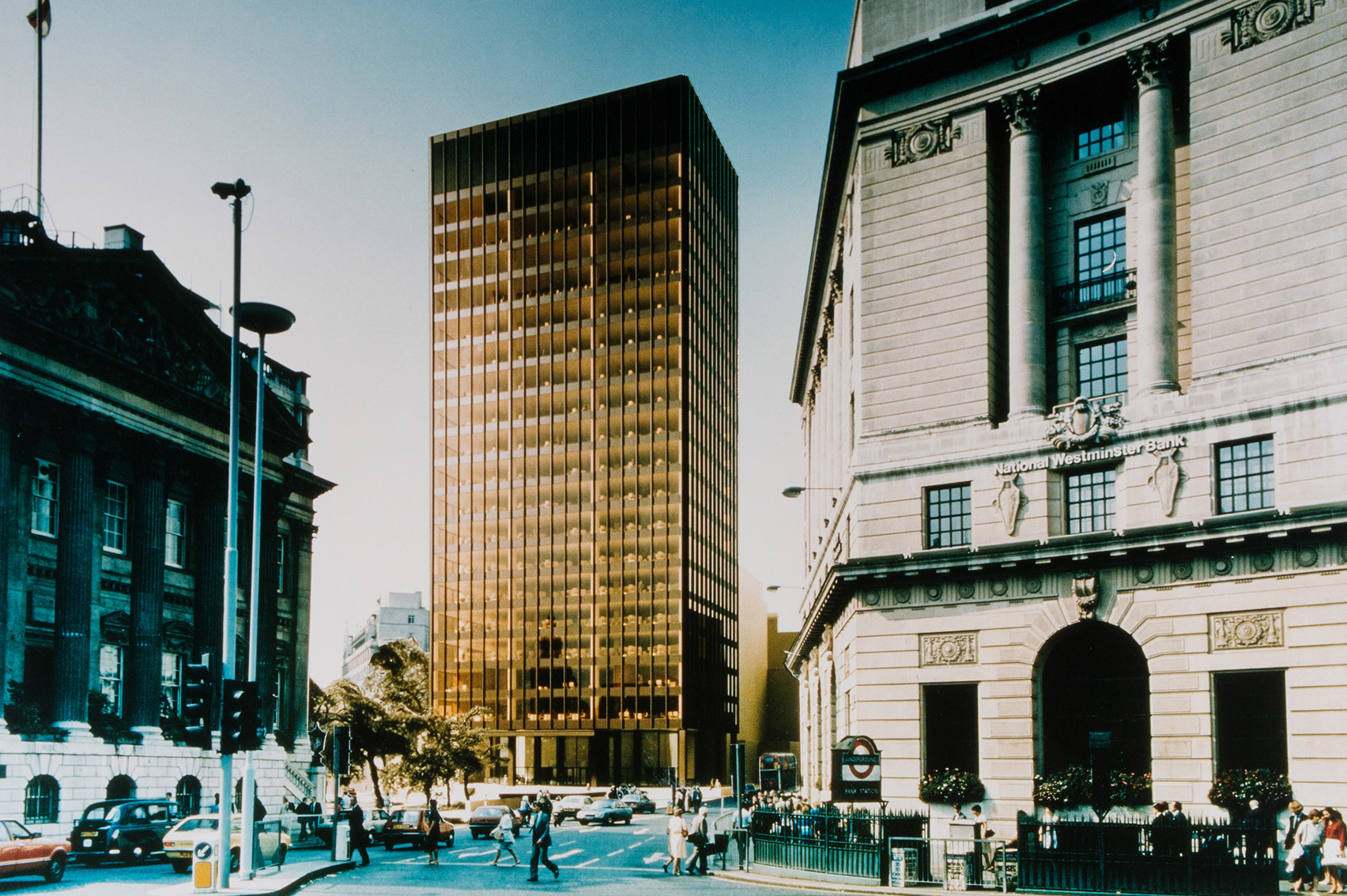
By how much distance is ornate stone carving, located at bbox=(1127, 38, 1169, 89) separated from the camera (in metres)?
34.1

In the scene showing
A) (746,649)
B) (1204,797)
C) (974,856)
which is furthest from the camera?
(746,649)

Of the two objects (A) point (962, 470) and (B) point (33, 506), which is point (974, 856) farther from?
(B) point (33, 506)

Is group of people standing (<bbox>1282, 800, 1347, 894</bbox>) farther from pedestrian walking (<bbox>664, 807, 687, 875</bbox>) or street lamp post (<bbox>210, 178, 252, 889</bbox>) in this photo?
street lamp post (<bbox>210, 178, 252, 889</bbox>)

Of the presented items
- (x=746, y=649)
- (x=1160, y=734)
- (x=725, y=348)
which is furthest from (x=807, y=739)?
(x=746, y=649)

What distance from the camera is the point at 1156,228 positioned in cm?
3347

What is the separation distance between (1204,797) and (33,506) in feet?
124

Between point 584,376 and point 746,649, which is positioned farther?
point 746,649

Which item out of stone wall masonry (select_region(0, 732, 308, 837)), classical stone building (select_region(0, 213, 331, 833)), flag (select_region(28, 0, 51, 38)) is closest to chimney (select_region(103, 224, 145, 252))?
classical stone building (select_region(0, 213, 331, 833))

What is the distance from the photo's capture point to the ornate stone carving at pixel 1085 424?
33.6m

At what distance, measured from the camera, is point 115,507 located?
160ft

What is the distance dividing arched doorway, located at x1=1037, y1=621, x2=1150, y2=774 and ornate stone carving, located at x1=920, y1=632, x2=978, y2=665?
1971 mm

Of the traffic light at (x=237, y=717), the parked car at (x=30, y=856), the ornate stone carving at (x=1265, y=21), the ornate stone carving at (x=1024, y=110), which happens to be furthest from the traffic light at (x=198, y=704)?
the ornate stone carving at (x=1265, y=21)

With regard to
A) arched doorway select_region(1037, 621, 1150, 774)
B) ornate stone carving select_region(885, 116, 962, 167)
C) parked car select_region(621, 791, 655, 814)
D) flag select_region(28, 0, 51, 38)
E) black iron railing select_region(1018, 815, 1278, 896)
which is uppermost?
flag select_region(28, 0, 51, 38)

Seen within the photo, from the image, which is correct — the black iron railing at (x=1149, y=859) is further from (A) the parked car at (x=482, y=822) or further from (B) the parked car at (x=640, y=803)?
(B) the parked car at (x=640, y=803)
